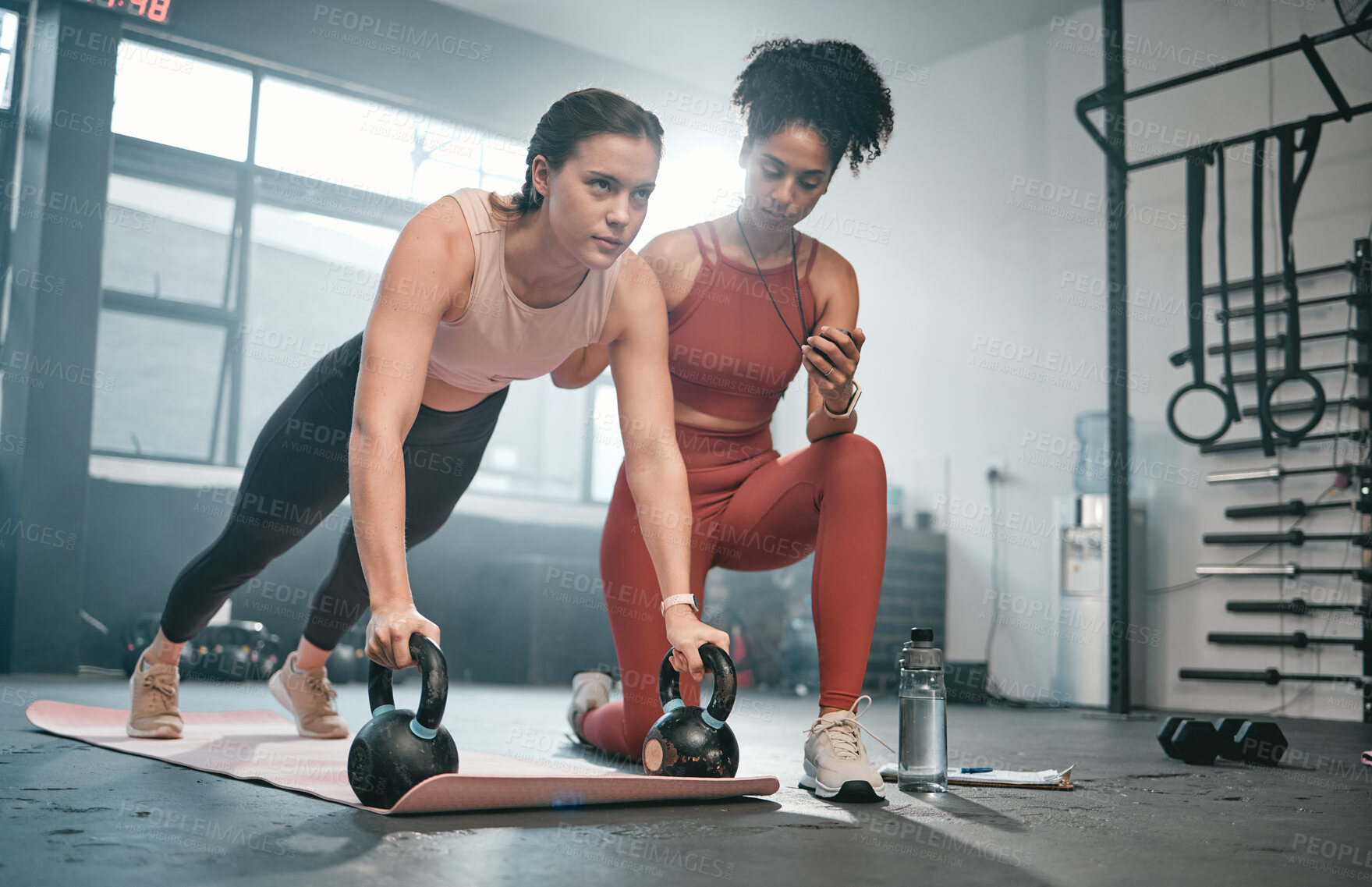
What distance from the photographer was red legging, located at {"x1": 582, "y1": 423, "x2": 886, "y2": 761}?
1.66 metres

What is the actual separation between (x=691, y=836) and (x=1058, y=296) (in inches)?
187

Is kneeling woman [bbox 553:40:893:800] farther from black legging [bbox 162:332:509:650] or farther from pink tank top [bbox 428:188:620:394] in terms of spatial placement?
black legging [bbox 162:332:509:650]

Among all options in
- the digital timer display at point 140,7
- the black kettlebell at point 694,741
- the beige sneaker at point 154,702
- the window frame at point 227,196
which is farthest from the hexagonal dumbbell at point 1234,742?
the digital timer display at point 140,7

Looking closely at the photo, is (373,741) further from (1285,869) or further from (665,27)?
(665,27)

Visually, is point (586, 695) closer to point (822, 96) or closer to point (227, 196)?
point (822, 96)

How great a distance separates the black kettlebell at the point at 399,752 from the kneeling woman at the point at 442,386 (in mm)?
62

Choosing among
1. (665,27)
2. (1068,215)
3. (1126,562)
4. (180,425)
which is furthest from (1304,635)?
(180,425)

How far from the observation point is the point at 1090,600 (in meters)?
4.70

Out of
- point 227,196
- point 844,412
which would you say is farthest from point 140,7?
point 844,412

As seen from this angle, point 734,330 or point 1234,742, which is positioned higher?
point 734,330

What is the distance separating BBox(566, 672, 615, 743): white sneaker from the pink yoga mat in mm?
296

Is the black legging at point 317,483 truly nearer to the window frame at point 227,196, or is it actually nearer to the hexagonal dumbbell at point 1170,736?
the hexagonal dumbbell at point 1170,736

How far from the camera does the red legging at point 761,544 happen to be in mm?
1655

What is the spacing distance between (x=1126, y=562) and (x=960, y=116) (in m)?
3.02
